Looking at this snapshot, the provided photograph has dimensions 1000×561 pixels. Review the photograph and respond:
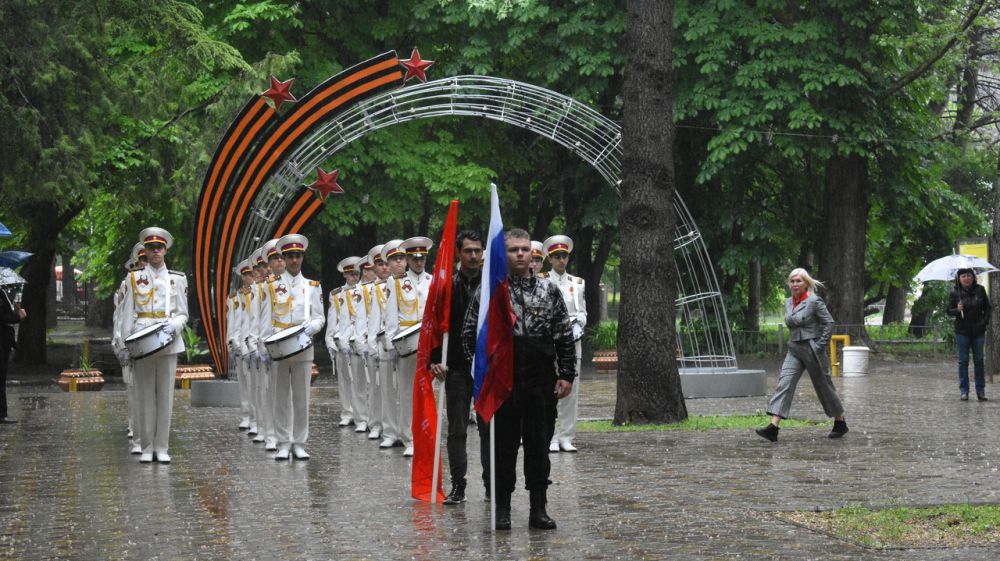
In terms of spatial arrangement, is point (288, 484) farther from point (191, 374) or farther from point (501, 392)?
point (191, 374)

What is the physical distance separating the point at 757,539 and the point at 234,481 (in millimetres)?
5271

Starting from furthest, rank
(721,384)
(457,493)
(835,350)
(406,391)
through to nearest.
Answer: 1. (835,350)
2. (721,384)
3. (406,391)
4. (457,493)

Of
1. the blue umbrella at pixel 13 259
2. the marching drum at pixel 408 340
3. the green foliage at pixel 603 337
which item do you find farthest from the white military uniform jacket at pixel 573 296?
the green foliage at pixel 603 337

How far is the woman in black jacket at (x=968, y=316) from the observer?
2044 cm

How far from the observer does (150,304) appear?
13.8m

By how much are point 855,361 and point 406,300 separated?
15323 millimetres

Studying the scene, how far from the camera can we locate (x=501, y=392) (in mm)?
9203

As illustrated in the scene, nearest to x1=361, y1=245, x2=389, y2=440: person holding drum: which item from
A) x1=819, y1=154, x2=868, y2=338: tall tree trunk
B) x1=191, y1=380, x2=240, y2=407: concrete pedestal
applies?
x1=191, y1=380, x2=240, y2=407: concrete pedestal

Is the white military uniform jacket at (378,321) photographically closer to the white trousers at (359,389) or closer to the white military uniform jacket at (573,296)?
the white military uniform jacket at (573,296)

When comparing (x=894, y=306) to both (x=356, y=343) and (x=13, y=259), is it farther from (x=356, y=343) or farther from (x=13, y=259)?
(x=356, y=343)

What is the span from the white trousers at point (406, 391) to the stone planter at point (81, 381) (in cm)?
1462

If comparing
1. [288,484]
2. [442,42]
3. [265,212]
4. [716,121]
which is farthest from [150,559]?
[442,42]

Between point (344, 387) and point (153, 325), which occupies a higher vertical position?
point (153, 325)

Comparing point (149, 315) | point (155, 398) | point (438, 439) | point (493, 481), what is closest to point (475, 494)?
point (438, 439)
